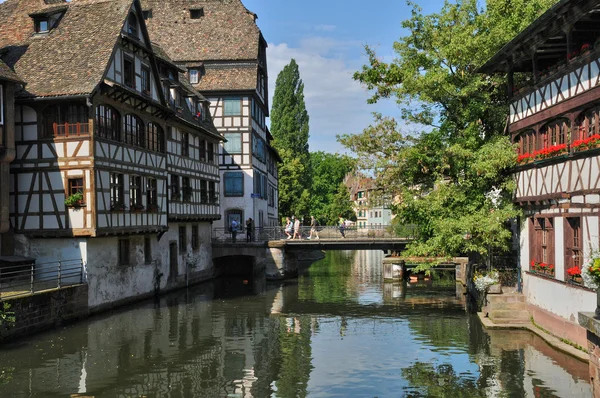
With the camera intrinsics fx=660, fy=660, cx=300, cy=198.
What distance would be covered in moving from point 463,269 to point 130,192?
20.0 meters

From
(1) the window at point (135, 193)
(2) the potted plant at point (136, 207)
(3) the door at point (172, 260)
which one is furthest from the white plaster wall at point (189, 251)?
(1) the window at point (135, 193)

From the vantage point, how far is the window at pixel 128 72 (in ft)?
91.2

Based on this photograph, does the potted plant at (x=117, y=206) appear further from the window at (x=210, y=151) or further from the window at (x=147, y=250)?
the window at (x=210, y=151)

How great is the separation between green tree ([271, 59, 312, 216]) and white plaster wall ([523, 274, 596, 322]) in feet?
153

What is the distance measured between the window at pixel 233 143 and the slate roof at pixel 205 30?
5.63 metres

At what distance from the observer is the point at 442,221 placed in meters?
25.1

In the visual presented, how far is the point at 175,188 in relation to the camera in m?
35.2

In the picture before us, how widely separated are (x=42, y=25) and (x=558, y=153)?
2162 centimetres

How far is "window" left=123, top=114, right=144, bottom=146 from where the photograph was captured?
28288mm

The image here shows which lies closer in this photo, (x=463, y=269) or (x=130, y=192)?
(x=130, y=192)

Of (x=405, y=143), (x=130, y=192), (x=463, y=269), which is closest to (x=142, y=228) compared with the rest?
(x=130, y=192)

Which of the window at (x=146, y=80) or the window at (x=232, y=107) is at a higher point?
the window at (x=232, y=107)

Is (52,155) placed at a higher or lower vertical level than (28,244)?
higher

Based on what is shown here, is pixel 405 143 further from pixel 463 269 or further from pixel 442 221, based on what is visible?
pixel 463 269
